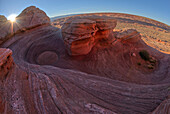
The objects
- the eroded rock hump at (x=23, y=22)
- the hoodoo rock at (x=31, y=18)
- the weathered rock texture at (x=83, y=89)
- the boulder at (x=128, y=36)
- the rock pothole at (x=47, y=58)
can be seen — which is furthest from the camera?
the hoodoo rock at (x=31, y=18)

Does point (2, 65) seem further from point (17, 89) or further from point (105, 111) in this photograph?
point (105, 111)

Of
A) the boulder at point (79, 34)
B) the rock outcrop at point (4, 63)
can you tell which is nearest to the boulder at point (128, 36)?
the boulder at point (79, 34)

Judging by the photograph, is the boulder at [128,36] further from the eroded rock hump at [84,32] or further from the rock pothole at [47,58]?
the rock pothole at [47,58]

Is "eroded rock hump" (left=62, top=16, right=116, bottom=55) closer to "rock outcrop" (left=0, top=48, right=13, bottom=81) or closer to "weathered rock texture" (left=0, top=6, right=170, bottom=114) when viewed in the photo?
"weathered rock texture" (left=0, top=6, right=170, bottom=114)

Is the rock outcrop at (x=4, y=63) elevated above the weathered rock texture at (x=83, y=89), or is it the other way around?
the rock outcrop at (x=4, y=63)

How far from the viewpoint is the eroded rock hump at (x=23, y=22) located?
9.69 metres

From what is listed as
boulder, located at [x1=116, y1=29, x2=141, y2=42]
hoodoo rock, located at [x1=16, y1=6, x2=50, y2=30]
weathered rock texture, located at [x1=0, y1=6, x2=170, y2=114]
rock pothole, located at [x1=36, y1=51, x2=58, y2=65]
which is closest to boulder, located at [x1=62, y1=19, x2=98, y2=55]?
weathered rock texture, located at [x1=0, y1=6, x2=170, y2=114]

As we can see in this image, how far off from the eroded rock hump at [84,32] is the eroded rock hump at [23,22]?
5560mm

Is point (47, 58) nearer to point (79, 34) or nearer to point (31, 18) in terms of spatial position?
point (79, 34)

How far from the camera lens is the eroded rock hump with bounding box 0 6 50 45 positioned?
9688 millimetres

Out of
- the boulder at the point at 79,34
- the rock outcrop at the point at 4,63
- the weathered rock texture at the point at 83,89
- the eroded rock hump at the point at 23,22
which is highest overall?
the eroded rock hump at the point at 23,22

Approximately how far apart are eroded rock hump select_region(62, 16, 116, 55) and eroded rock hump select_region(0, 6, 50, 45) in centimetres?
556

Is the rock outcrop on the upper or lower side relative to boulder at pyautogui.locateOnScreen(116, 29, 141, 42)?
lower

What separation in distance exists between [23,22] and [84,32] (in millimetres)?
8409
